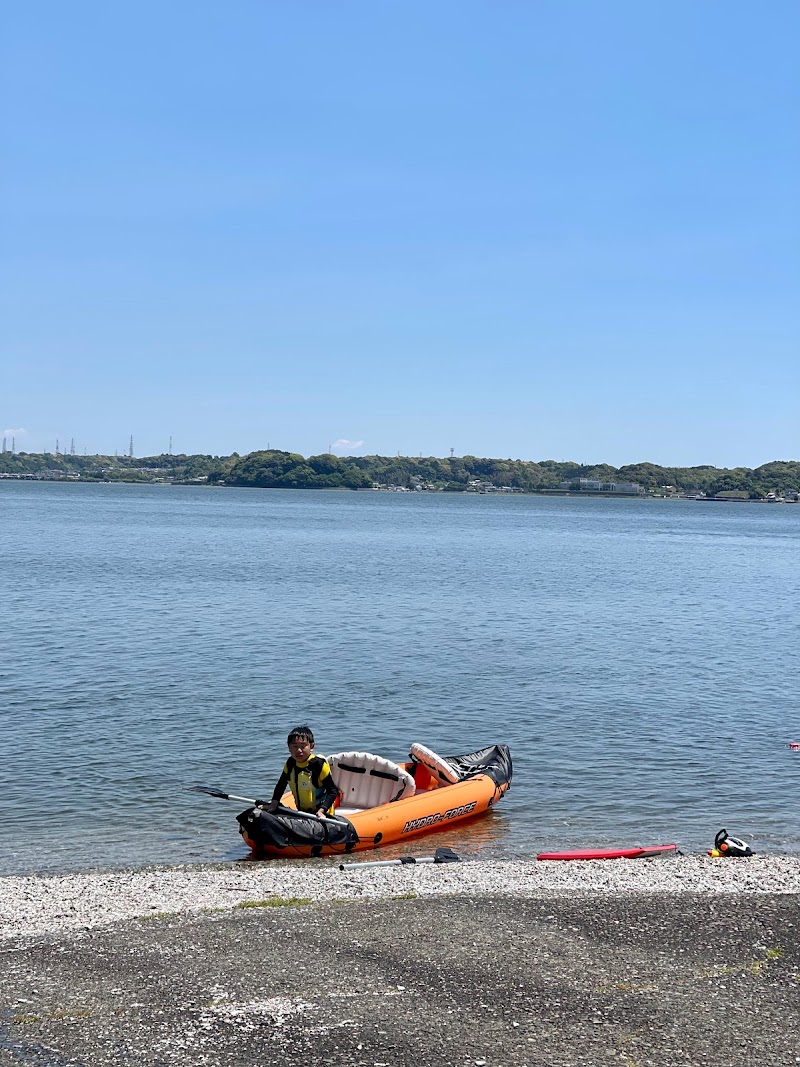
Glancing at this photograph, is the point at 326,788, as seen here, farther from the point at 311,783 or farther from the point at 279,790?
the point at 279,790

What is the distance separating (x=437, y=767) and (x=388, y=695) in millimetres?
9843

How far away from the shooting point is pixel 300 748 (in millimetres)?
14477

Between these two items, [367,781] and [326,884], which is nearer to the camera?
[326,884]

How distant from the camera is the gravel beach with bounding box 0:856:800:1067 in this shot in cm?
764

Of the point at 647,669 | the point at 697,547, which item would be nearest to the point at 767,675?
the point at 647,669

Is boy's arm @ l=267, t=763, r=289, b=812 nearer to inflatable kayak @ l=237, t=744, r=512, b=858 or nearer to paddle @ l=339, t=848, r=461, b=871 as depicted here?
inflatable kayak @ l=237, t=744, r=512, b=858

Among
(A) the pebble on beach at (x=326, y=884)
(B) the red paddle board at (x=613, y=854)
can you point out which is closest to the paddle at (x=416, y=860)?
(A) the pebble on beach at (x=326, y=884)

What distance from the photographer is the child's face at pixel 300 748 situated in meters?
14.4

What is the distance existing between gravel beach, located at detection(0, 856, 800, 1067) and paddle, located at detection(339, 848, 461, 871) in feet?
4.52

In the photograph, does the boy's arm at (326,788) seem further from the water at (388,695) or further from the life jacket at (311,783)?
the water at (388,695)

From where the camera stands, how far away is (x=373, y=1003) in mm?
8320

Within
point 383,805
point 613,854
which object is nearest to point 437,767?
point 383,805

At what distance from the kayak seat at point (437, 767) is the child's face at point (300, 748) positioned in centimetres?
355

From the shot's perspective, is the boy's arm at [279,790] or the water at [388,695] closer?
the boy's arm at [279,790]
